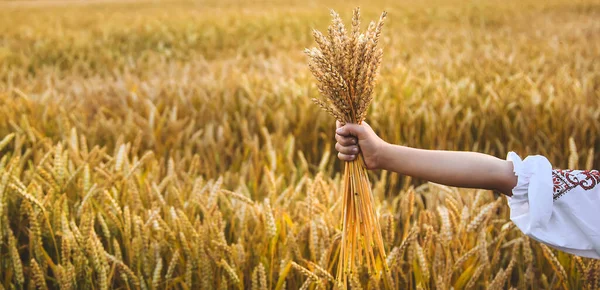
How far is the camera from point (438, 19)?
8.34 meters

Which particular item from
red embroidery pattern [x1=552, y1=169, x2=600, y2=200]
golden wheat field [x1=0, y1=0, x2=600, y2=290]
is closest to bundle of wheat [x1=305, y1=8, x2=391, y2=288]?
golden wheat field [x1=0, y1=0, x2=600, y2=290]

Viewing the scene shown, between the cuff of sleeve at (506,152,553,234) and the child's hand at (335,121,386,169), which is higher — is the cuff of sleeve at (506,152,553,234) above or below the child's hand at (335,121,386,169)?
below

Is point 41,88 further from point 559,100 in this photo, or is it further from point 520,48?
point 520,48

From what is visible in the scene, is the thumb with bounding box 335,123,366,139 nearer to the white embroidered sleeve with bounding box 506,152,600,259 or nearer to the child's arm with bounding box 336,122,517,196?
the child's arm with bounding box 336,122,517,196

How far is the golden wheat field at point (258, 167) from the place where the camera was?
1299 mm

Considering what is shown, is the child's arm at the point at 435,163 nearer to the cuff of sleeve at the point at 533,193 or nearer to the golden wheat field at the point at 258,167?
the cuff of sleeve at the point at 533,193

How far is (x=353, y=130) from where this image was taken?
→ 917mm

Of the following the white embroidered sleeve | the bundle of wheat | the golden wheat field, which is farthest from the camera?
the golden wheat field

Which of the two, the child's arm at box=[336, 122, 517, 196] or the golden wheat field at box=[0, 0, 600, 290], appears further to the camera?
the golden wheat field at box=[0, 0, 600, 290]

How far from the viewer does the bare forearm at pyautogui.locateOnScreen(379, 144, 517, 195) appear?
0.95 meters

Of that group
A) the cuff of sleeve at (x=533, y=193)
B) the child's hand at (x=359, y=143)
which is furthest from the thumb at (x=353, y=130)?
the cuff of sleeve at (x=533, y=193)

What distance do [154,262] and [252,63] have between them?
10.9 ft

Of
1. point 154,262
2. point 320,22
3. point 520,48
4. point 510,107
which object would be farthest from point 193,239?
point 320,22

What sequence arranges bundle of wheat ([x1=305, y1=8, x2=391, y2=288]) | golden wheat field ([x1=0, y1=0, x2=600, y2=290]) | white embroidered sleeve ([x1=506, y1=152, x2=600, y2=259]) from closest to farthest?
bundle of wheat ([x1=305, y1=8, x2=391, y2=288]) < white embroidered sleeve ([x1=506, y1=152, x2=600, y2=259]) < golden wheat field ([x1=0, y1=0, x2=600, y2=290])
